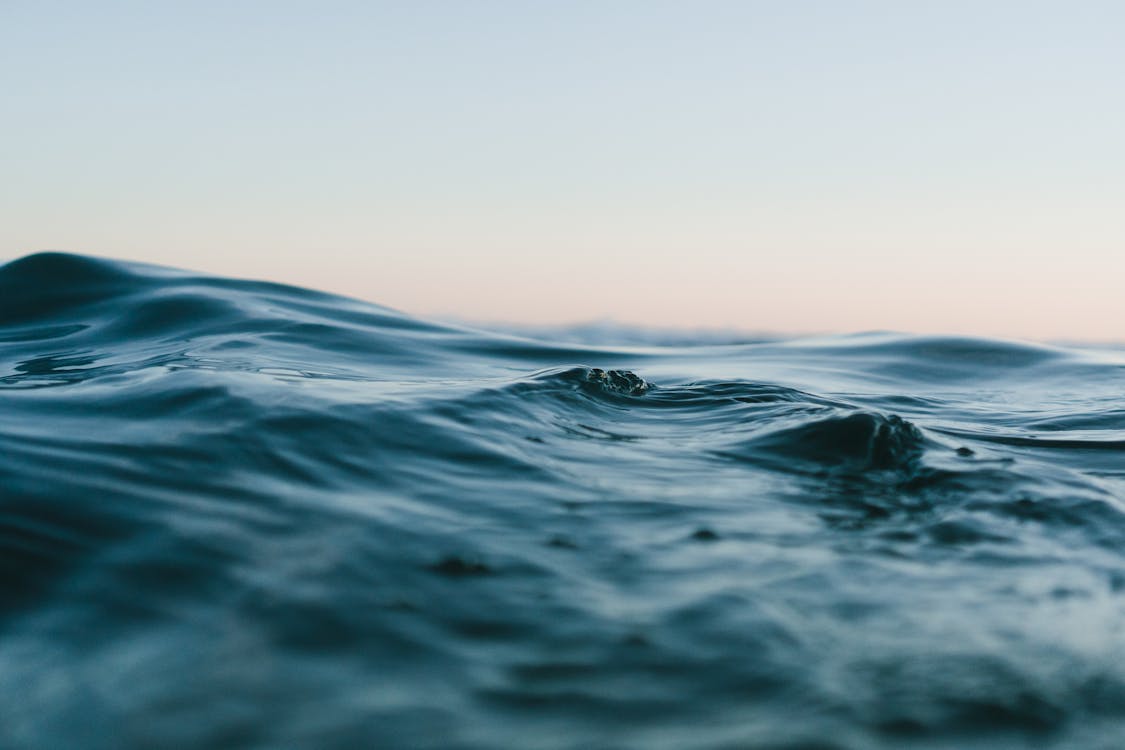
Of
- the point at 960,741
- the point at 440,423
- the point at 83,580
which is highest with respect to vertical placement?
the point at 440,423

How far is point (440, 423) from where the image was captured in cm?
385

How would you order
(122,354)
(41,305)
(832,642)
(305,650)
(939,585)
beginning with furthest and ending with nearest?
(41,305), (122,354), (939,585), (832,642), (305,650)

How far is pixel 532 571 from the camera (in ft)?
7.77

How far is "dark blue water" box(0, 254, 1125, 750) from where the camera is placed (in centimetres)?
172

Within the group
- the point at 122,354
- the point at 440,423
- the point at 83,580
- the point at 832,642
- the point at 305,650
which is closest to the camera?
the point at 305,650

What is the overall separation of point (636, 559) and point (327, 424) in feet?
5.26

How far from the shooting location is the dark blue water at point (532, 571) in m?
1.72

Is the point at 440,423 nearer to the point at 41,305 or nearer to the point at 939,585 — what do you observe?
the point at 939,585

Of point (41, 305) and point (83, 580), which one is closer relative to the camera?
point (83, 580)

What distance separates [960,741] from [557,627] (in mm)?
864

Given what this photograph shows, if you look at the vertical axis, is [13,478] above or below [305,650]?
above

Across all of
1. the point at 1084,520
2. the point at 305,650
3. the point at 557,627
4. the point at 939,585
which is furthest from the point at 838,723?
the point at 1084,520

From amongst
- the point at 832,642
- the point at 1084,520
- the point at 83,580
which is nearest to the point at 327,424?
the point at 83,580

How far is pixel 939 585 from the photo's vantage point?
94.3 inches
